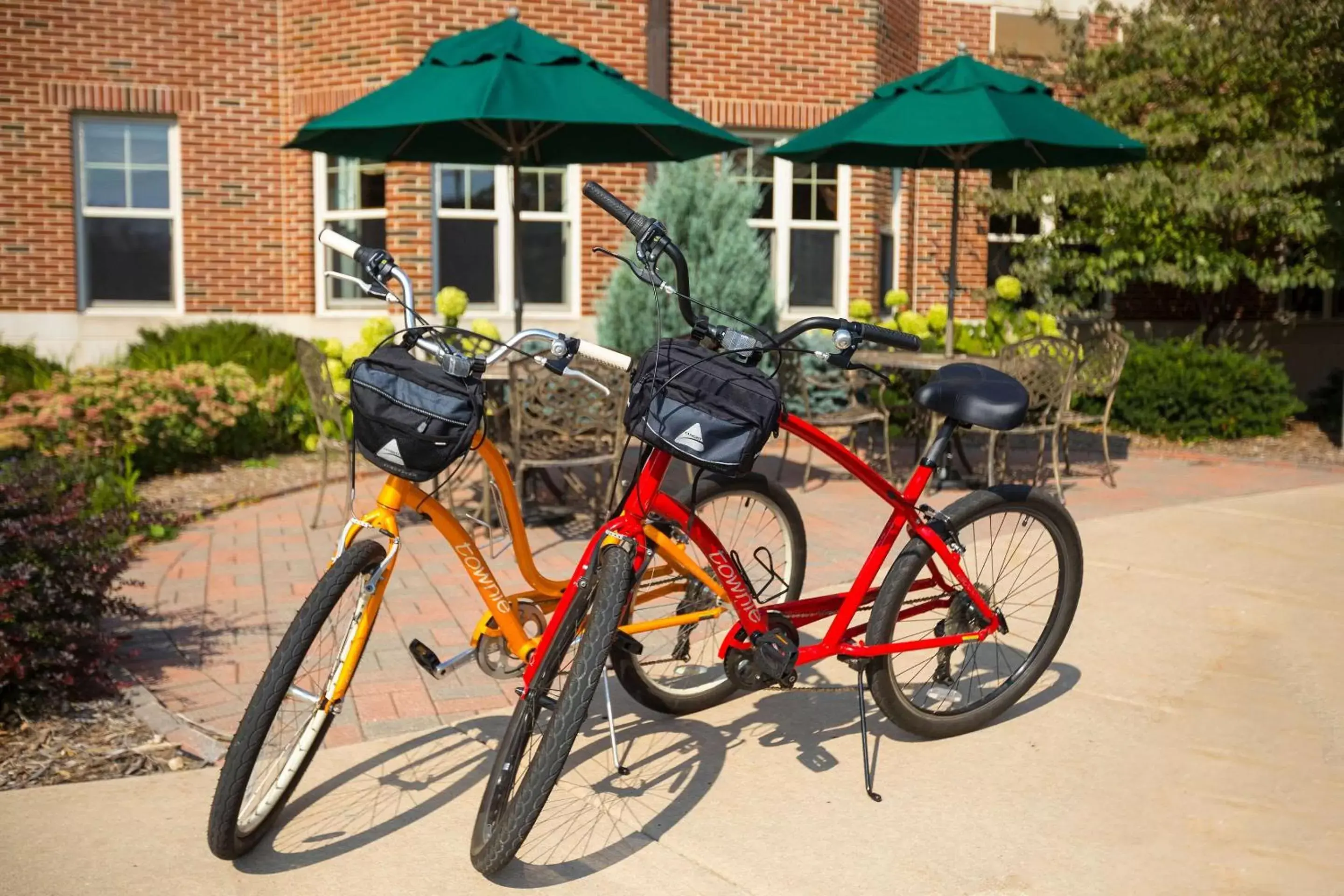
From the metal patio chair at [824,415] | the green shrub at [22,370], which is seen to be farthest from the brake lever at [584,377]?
the green shrub at [22,370]

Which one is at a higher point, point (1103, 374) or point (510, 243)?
point (510, 243)

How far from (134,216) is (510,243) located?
351 centimetres

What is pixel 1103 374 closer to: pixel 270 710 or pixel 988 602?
pixel 988 602

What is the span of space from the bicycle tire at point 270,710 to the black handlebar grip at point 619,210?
1038mm

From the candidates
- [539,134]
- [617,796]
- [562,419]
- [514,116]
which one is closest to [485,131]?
[539,134]

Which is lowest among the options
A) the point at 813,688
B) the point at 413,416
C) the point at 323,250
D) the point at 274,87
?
the point at 813,688

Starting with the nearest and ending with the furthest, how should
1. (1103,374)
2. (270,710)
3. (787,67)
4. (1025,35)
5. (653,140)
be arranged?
(270,710), (653,140), (1103,374), (787,67), (1025,35)

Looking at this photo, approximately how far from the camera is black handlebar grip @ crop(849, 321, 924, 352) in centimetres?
345

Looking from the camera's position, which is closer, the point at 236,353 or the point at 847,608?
the point at 847,608

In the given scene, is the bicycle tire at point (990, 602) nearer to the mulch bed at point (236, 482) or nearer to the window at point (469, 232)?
the mulch bed at point (236, 482)

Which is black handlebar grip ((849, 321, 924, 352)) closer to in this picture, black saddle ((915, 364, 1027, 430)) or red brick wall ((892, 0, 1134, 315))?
black saddle ((915, 364, 1027, 430))

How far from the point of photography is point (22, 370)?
10703 millimetres

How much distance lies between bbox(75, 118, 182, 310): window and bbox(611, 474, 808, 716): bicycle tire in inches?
370

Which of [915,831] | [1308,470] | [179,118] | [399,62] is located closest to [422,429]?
[915,831]
